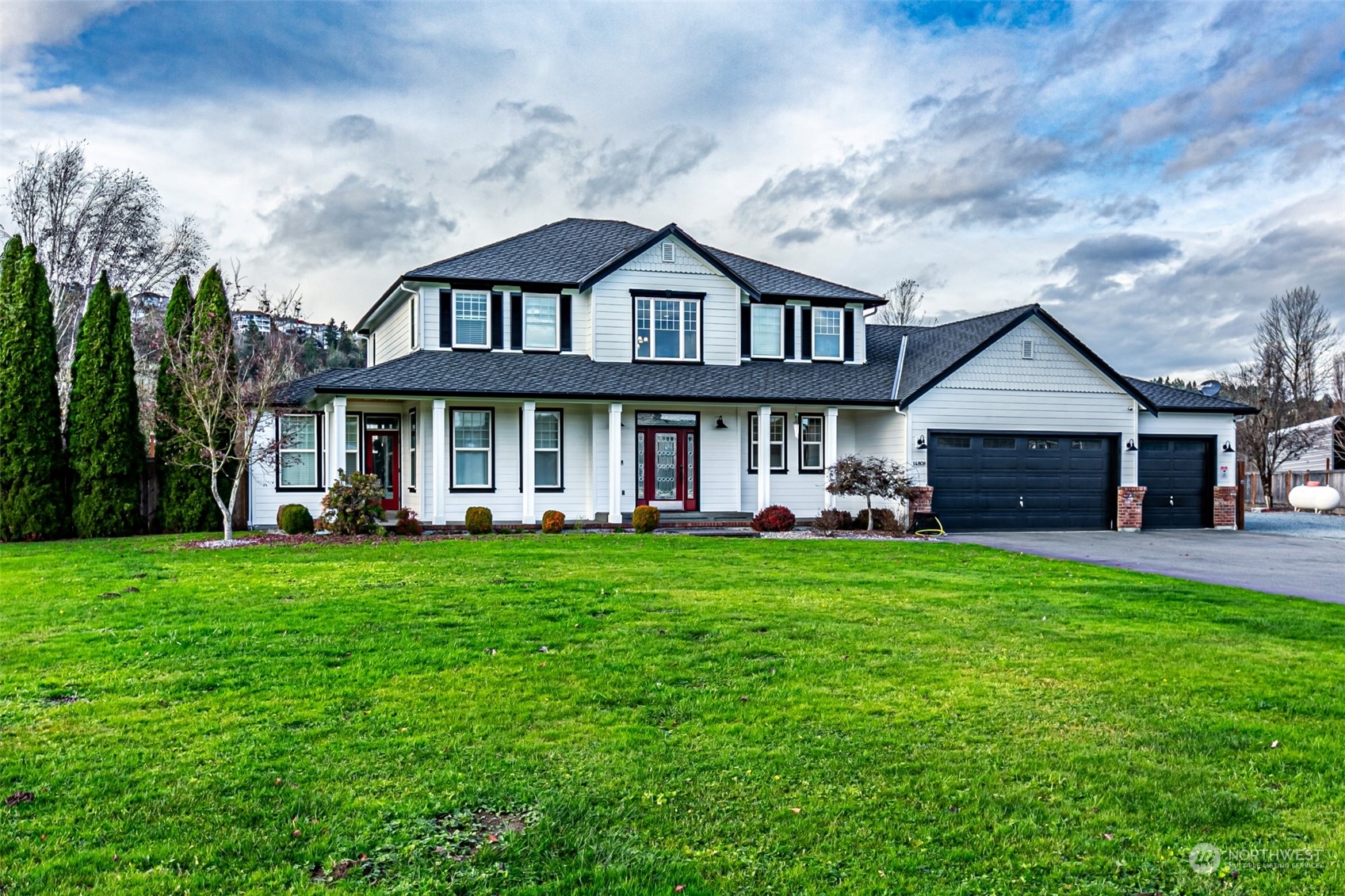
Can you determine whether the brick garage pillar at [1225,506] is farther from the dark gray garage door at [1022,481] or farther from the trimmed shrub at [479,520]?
the trimmed shrub at [479,520]

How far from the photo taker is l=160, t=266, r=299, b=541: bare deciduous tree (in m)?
16.8

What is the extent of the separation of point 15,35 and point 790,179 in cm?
1722

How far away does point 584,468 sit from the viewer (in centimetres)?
2033

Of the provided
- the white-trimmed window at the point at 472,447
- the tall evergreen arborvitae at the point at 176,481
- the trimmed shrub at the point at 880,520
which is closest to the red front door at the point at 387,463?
the white-trimmed window at the point at 472,447

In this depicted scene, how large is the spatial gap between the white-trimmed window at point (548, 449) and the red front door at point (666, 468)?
1.89 metres

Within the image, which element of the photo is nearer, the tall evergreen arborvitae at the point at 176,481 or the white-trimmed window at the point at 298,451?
the tall evergreen arborvitae at the point at 176,481

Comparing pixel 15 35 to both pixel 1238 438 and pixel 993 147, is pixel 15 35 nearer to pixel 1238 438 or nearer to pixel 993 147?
pixel 993 147

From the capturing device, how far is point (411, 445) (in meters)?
20.4

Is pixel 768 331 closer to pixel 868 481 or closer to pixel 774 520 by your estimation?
pixel 868 481

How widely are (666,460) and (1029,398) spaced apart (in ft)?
29.3

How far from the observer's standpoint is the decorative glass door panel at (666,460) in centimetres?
2075

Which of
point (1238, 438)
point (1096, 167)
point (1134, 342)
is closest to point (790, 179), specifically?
point (1096, 167)

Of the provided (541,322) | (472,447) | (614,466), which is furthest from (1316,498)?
(472,447)

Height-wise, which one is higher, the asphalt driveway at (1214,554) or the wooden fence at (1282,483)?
the wooden fence at (1282,483)
